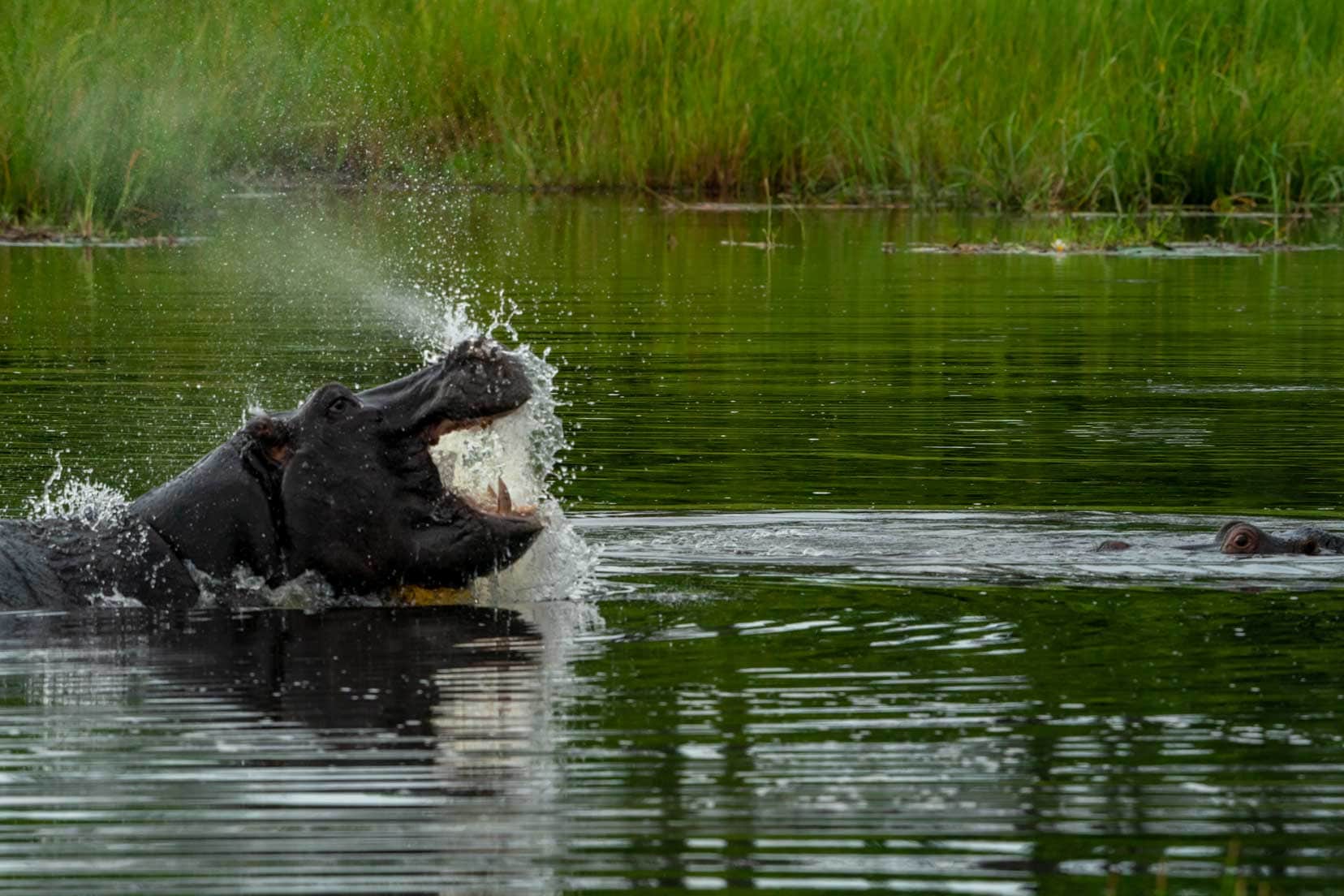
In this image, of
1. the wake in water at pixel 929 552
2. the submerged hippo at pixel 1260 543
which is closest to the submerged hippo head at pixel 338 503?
the wake in water at pixel 929 552

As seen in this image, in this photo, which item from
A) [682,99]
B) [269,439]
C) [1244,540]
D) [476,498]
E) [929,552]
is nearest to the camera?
[269,439]

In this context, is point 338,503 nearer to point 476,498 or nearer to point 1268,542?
point 476,498

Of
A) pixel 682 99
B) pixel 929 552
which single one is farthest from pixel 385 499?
pixel 682 99

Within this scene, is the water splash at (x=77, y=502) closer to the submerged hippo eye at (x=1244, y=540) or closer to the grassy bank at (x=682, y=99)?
the submerged hippo eye at (x=1244, y=540)

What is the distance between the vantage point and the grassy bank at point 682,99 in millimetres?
19062

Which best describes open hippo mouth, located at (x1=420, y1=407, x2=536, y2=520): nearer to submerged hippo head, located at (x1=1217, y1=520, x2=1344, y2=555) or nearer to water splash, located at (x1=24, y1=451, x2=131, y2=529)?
water splash, located at (x1=24, y1=451, x2=131, y2=529)

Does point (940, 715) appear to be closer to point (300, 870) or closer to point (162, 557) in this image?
point (300, 870)

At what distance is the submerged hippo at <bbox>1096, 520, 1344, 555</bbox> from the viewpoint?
7.60 m

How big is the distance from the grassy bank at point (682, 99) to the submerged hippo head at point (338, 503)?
461 inches

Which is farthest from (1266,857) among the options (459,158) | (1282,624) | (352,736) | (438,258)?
(459,158)

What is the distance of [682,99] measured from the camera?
882 inches

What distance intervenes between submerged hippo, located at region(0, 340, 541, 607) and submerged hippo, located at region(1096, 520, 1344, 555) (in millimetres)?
2196

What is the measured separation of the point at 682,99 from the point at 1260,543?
15.3 metres

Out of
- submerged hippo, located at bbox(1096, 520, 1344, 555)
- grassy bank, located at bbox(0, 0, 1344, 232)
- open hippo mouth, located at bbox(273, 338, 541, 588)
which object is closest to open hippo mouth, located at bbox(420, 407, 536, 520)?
open hippo mouth, located at bbox(273, 338, 541, 588)
